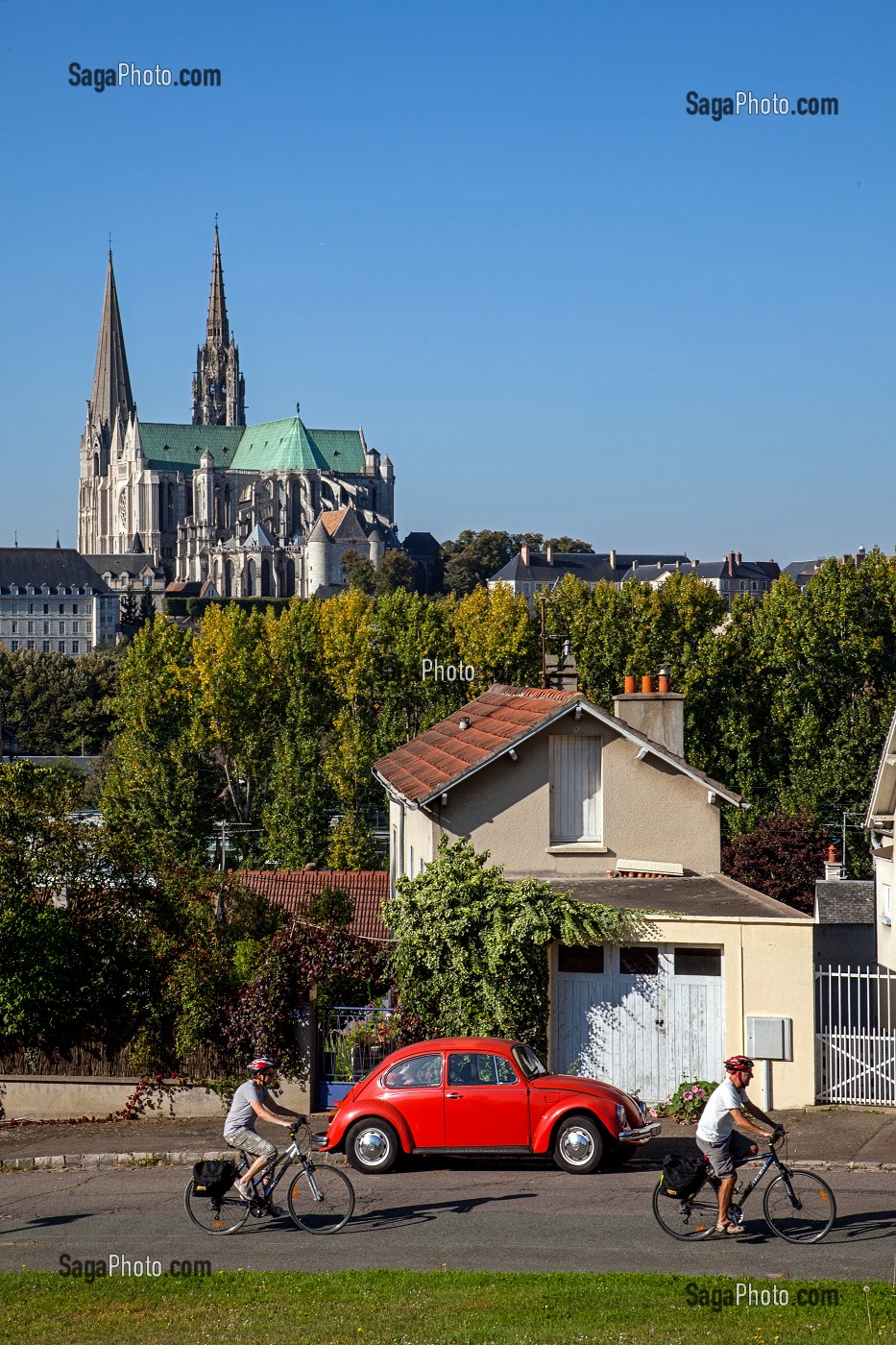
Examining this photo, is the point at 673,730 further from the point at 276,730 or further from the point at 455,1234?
the point at 276,730

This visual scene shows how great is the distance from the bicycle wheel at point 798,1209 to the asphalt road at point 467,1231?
0.12m

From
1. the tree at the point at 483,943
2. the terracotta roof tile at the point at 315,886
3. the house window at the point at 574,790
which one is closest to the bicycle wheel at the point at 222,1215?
the tree at the point at 483,943

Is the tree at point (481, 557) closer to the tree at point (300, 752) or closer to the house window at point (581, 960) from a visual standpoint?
the tree at point (300, 752)

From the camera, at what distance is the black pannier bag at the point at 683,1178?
11172 mm

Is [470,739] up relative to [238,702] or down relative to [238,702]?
down

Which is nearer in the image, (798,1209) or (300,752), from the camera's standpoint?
(798,1209)

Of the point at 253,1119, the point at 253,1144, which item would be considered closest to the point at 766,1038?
the point at 253,1119

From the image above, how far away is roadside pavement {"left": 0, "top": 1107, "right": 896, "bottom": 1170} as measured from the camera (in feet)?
47.0

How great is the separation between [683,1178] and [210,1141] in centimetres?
642

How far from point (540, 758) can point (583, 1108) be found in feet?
23.3

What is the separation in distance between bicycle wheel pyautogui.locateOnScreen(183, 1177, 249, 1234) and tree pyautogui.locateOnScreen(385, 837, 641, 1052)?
17.6 feet

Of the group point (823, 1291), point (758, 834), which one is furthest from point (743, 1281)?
point (758, 834)

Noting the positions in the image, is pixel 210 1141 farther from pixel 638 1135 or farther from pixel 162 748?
pixel 162 748

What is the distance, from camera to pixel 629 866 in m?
19.7
